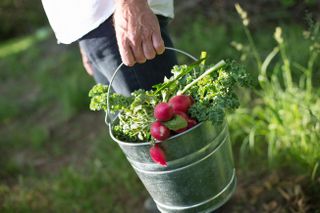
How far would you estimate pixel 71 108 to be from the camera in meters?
4.23

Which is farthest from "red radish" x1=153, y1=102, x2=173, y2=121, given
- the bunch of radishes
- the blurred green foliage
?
the blurred green foliage

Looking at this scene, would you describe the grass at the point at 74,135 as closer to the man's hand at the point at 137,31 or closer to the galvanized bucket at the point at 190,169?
the galvanized bucket at the point at 190,169

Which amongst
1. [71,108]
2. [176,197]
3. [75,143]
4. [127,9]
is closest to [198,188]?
[176,197]

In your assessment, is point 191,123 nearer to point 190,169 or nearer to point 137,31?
point 190,169

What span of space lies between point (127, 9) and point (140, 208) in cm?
149

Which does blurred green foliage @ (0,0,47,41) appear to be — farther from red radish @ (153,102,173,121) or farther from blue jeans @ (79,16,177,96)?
red radish @ (153,102,173,121)

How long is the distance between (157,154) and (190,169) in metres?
0.17

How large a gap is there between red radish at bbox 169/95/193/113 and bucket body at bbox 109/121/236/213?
8 cm

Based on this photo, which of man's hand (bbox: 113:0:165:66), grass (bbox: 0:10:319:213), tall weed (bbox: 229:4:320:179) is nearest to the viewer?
man's hand (bbox: 113:0:165:66)

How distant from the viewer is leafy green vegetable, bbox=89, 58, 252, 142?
155cm

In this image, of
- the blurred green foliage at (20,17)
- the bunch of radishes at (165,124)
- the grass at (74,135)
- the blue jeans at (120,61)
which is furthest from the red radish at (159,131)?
the blurred green foliage at (20,17)

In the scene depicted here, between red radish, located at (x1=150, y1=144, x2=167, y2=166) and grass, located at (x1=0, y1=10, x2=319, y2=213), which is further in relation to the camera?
grass, located at (x1=0, y1=10, x2=319, y2=213)

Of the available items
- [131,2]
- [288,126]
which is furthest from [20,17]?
[131,2]

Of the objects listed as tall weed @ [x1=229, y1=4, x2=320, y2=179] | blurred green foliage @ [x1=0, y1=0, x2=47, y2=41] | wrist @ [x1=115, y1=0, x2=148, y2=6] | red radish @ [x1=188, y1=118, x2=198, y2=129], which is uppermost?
wrist @ [x1=115, y1=0, x2=148, y2=6]
